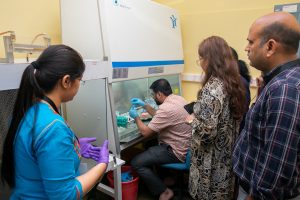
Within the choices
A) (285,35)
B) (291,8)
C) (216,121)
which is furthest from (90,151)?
(291,8)

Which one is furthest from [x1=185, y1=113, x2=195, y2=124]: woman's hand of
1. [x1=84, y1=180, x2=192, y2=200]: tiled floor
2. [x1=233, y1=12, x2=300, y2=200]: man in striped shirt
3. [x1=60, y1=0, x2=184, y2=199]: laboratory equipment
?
[x1=84, y1=180, x2=192, y2=200]: tiled floor

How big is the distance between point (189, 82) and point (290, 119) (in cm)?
215

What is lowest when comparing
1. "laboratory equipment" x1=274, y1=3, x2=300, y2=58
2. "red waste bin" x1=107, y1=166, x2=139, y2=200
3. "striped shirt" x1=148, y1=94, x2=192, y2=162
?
"red waste bin" x1=107, y1=166, x2=139, y2=200

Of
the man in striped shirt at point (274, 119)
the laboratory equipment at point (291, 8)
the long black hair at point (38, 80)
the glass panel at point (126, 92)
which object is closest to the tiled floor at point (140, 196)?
the glass panel at point (126, 92)

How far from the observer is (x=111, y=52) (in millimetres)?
1722

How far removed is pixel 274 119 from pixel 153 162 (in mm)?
1342

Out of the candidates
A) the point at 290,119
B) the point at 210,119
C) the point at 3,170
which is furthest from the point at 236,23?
the point at 3,170

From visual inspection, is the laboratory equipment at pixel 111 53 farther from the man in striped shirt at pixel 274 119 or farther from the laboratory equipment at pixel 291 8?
the laboratory equipment at pixel 291 8

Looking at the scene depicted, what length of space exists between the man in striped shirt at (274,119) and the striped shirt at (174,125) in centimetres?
93

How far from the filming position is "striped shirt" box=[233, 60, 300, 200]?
784 millimetres

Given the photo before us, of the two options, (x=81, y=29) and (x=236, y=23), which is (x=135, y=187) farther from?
(x=236, y=23)

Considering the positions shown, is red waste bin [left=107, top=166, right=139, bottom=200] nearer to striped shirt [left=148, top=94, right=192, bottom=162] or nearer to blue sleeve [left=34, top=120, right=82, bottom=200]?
striped shirt [left=148, top=94, right=192, bottom=162]

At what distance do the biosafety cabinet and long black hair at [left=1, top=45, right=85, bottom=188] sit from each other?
57 centimetres

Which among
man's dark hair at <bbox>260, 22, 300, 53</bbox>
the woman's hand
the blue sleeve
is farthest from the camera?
the woman's hand
